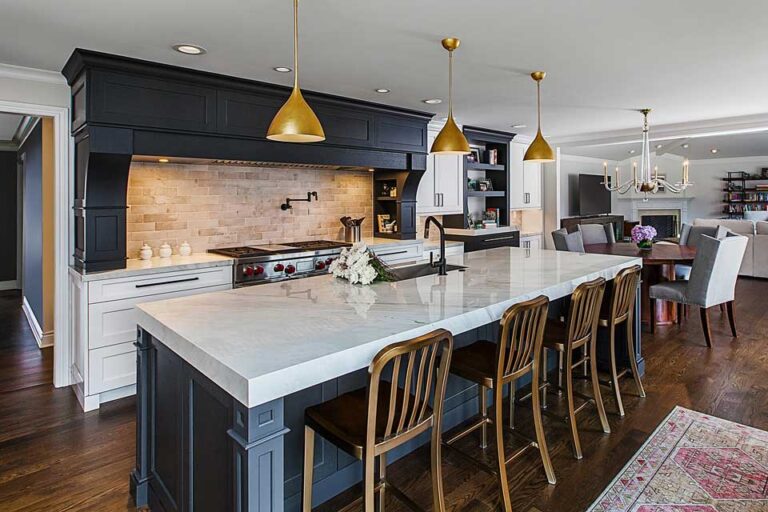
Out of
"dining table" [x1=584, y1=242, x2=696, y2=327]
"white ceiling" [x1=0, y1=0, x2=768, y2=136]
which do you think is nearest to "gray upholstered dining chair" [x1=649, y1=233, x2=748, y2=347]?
"dining table" [x1=584, y1=242, x2=696, y2=327]

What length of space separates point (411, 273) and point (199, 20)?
6.20 feet

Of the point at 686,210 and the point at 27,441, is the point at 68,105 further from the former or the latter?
the point at 686,210

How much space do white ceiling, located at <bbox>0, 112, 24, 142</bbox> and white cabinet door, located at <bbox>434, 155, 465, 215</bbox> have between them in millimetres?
4319

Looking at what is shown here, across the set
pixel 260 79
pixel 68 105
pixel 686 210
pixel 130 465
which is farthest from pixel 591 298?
pixel 686 210

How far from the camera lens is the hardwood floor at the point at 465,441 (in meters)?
2.23

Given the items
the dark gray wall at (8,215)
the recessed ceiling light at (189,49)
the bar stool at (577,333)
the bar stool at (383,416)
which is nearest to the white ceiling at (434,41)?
the recessed ceiling light at (189,49)

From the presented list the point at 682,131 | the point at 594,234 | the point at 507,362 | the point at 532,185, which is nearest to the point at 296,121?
the point at 507,362

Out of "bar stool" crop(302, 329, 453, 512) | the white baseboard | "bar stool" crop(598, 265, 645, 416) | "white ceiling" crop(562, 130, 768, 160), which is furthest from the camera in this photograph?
"white ceiling" crop(562, 130, 768, 160)

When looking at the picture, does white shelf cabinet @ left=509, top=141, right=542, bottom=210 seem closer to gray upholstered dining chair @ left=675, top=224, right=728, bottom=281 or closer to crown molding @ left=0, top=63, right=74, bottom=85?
gray upholstered dining chair @ left=675, top=224, right=728, bottom=281

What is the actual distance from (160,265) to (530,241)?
5.56 meters

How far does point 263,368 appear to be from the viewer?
1.40m

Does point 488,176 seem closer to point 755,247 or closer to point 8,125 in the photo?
point 755,247

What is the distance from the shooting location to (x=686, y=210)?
1224 centimetres

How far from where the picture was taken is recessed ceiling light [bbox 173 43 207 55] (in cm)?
301
